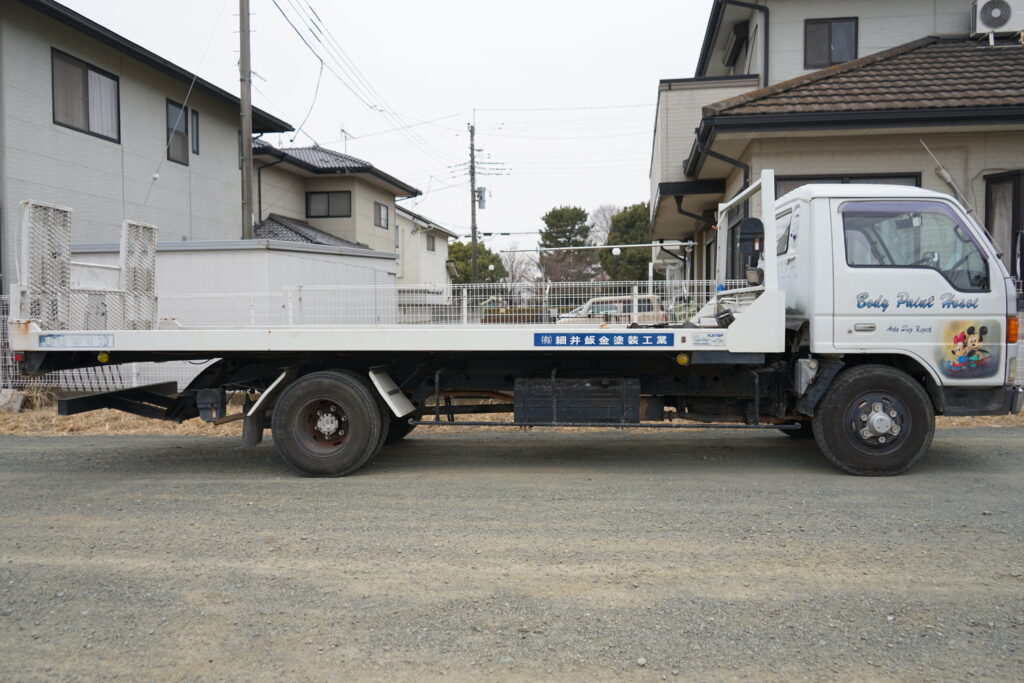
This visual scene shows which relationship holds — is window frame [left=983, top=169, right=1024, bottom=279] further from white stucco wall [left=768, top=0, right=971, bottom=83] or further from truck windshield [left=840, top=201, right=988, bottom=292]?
truck windshield [left=840, top=201, right=988, bottom=292]

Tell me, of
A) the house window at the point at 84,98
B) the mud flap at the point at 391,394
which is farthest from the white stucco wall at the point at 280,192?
the mud flap at the point at 391,394

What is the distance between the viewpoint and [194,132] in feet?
61.3

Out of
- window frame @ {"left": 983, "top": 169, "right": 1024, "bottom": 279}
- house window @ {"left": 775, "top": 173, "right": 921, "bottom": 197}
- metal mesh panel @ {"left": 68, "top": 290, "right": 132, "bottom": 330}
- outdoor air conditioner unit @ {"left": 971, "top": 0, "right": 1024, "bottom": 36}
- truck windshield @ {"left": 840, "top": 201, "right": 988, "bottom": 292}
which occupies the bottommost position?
metal mesh panel @ {"left": 68, "top": 290, "right": 132, "bottom": 330}

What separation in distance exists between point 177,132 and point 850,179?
48.1 feet

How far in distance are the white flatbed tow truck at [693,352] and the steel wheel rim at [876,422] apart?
0.02 meters

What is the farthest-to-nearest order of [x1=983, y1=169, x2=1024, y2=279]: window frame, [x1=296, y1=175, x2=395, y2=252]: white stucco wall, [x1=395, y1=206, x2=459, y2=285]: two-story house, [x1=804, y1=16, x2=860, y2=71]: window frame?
[x1=395, y1=206, x2=459, y2=285]: two-story house < [x1=296, y1=175, x2=395, y2=252]: white stucco wall < [x1=804, y1=16, x2=860, y2=71]: window frame < [x1=983, y1=169, x2=1024, y2=279]: window frame

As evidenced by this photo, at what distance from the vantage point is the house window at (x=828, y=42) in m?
14.9

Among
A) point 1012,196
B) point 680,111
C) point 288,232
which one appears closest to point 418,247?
point 288,232

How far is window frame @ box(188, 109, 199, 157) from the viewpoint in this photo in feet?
60.8

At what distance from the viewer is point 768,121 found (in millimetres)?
11336

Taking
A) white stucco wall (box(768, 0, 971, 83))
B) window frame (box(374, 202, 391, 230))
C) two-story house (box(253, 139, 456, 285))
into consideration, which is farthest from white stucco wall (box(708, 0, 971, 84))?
window frame (box(374, 202, 391, 230))

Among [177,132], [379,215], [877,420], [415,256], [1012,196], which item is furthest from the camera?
[415,256]

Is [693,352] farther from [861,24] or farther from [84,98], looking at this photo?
[84,98]

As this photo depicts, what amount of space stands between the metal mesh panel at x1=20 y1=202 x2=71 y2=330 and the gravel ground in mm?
1570
